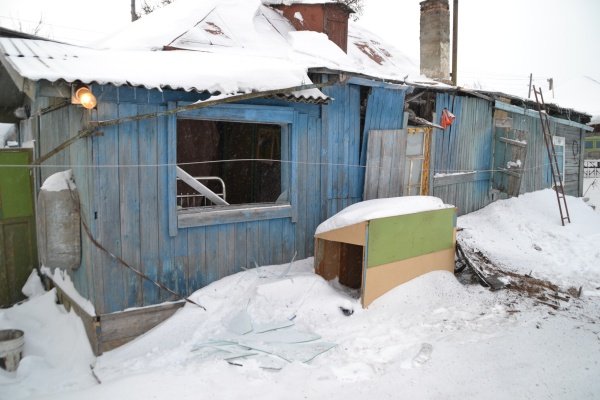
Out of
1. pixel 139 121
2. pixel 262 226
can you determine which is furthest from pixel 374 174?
pixel 139 121

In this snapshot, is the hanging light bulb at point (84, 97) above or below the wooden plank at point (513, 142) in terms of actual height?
above

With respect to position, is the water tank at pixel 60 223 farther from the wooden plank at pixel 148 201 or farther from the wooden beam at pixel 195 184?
the wooden beam at pixel 195 184

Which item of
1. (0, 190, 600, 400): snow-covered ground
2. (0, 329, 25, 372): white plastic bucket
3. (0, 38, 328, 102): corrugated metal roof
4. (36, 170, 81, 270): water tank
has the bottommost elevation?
(0, 329, 25, 372): white plastic bucket

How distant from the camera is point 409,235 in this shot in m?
6.41

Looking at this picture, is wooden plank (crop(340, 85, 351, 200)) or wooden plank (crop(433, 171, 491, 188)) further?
wooden plank (crop(433, 171, 491, 188))

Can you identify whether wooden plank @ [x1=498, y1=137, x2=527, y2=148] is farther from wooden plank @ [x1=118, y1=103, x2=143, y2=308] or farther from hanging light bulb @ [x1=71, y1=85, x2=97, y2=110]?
hanging light bulb @ [x1=71, y1=85, x2=97, y2=110]

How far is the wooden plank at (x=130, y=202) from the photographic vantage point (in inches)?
204

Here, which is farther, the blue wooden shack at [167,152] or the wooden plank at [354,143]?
the wooden plank at [354,143]

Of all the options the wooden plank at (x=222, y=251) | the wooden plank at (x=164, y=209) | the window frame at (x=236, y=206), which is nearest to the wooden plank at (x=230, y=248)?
the wooden plank at (x=222, y=251)

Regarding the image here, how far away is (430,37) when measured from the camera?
42.1 ft

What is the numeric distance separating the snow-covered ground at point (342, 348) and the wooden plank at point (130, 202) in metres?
0.63

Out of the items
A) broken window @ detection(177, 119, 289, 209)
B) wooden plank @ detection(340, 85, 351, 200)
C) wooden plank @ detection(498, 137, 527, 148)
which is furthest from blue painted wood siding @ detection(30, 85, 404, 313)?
wooden plank @ detection(498, 137, 527, 148)

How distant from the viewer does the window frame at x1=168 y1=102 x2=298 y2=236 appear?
5.53 m

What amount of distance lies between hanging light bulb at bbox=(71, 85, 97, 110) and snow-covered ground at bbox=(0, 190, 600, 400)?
2648 mm
